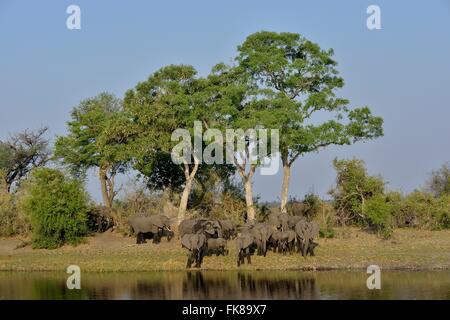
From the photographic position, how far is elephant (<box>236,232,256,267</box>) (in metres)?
28.8

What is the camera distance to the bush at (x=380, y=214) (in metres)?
34.7

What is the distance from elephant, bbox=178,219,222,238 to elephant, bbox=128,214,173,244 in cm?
153

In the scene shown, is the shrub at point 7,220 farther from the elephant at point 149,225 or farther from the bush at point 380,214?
the bush at point 380,214

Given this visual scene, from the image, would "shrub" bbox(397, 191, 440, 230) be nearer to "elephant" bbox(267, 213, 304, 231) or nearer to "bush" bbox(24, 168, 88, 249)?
"elephant" bbox(267, 213, 304, 231)

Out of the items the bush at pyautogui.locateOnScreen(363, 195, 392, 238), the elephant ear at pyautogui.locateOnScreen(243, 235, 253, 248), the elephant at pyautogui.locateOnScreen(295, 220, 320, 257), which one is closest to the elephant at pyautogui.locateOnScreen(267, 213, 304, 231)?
the elephant at pyautogui.locateOnScreen(295, 220, 320, 257)

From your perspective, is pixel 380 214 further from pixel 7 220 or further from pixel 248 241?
pixel 7 220

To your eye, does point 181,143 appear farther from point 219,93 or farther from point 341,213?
point 341,213

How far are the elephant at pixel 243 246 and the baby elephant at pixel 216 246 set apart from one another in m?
1.08

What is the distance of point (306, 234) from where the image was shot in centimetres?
3052

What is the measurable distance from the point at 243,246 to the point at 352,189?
1076 cm

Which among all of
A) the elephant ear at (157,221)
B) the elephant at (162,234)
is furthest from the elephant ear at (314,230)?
the elephant at (162,234)

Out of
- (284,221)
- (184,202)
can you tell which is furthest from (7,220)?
(284,221)

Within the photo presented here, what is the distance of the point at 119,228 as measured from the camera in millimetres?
37500

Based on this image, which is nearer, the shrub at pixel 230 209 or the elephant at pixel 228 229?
the elephant at pixel 228 229
